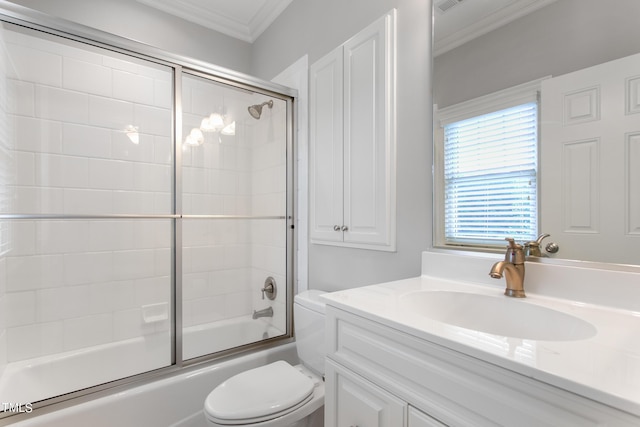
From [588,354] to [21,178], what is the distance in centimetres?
221

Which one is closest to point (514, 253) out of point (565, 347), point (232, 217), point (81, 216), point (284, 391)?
point (565, 347)

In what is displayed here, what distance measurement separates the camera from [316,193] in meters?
1.89

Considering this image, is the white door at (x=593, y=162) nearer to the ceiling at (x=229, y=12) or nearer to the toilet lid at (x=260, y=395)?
the toilet lid at (x=260, y=395)

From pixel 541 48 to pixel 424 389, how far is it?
106 cm

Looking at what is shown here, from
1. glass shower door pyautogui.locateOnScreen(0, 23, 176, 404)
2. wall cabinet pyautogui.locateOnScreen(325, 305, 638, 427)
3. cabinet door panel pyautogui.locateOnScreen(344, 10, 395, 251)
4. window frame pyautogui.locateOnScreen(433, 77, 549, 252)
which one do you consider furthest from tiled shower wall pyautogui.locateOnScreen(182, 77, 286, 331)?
wall cabinet pyautogui.locateOnScreen(325, 305, 638, 427)

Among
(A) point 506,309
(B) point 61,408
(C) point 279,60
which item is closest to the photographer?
(A) point 506,309

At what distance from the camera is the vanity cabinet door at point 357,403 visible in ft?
2.56

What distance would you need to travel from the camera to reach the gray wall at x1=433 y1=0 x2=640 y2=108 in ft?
2.86

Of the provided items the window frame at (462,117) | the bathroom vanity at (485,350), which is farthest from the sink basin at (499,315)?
the window frame at (462,117)

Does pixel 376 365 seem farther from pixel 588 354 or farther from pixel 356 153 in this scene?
pixel 356 153

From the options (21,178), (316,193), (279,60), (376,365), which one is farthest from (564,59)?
(21,178)

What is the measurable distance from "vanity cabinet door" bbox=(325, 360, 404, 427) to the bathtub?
0.97 metres

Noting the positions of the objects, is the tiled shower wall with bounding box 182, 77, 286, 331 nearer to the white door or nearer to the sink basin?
the sink basin

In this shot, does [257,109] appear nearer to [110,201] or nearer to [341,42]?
[341,42]
